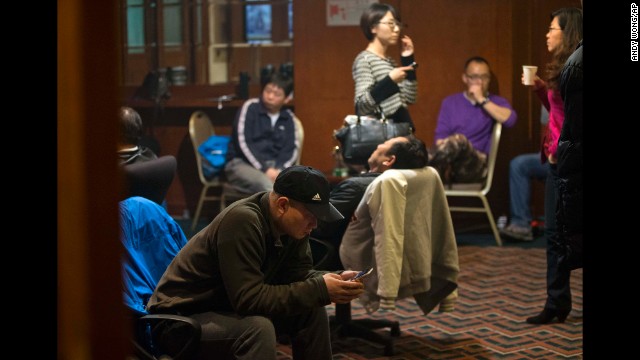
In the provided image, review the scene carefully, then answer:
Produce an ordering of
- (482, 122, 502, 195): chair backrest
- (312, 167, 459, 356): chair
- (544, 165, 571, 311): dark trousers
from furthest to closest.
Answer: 1. (482, 122, 502, 195): chair backrest
2. (544, 165, 571, 311): dark trousers
3. (312, 167, 459, 356): chair

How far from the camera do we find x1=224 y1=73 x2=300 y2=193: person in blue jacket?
19.8 ft

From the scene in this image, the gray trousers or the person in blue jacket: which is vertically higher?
the person in blue jacket

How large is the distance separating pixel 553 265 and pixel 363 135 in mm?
1077

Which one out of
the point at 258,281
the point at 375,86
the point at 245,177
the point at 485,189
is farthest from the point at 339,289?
the point at 485,189

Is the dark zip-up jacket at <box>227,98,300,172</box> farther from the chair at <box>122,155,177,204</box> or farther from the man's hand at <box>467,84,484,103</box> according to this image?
the chair at <box>122,155,177,204</box>

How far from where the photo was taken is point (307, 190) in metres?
2.90

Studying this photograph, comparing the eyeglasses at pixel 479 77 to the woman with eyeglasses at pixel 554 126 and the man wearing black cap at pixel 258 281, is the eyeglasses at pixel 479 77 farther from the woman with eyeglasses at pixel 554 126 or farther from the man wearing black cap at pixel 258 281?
the man wearing black cap at pixel 258 281

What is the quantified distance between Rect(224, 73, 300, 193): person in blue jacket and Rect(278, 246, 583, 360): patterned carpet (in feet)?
4.58

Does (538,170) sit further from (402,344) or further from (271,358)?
(271,358)

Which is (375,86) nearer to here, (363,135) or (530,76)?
(363,135)

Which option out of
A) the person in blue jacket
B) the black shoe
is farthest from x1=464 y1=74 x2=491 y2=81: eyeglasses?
the black shoe

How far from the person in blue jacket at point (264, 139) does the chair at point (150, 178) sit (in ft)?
7.52

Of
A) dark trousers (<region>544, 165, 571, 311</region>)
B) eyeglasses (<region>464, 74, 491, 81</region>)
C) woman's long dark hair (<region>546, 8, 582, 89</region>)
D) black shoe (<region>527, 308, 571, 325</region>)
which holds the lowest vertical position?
black shoe (<region>527, 308, 571, 325</region>)

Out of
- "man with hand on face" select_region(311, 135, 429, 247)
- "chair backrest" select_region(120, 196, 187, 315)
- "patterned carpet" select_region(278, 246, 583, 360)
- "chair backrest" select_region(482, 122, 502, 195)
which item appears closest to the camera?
"chair backrest" select_region(120, 196, 187, 315)
